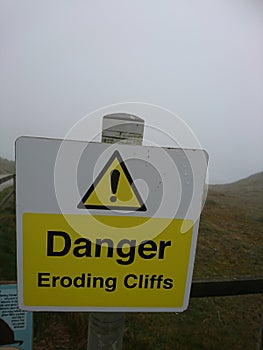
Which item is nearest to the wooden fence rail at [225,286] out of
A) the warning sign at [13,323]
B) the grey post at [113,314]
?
the grey post at [113,314]

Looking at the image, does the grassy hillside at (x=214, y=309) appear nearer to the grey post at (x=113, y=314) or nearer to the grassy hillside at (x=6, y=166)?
the grassy hillside at (x=6, y=166)

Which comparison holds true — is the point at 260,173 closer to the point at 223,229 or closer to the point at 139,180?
the point at 223,229

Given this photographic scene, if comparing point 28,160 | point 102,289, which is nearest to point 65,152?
point 28,160

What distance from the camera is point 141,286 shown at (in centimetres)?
47

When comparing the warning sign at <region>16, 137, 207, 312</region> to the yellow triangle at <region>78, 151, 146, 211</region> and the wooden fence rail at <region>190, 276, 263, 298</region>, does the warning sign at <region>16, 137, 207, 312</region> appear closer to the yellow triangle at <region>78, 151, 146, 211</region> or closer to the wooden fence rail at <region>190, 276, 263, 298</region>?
the yellow triangle at <region>78, 151, 146, 211</region>

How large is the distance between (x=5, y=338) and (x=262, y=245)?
2.99 ft

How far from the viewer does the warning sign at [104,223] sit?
16.6 inches

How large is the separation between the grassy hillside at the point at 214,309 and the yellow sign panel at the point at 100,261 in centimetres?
42

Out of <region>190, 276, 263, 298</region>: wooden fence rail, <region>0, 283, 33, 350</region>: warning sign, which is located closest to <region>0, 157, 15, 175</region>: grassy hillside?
<region>0, 283, 33, 350</region>: warning sign

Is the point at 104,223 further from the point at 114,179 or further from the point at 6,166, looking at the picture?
the point at 6,166

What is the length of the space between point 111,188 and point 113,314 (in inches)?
9.7

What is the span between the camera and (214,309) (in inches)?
36.9

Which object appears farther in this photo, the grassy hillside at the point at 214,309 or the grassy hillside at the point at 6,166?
the grassy hillside at the point at 214,309

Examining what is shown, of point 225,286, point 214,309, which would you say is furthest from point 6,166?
point 214,309
